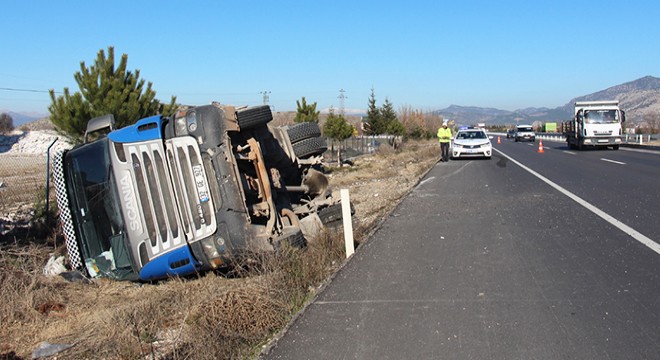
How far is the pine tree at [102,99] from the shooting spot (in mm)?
17359

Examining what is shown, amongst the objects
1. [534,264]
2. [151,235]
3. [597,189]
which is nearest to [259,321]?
[151,235]

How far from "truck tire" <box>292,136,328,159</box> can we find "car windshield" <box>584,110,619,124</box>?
90.6 ft

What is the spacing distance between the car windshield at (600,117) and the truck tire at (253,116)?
30.2m

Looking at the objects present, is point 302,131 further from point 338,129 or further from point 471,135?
point 338,129

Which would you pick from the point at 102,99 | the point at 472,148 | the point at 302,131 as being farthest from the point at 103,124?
the point at 472,148

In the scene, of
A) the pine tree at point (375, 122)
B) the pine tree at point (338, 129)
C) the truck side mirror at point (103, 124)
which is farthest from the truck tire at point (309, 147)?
the pine tree at point (375, 122)

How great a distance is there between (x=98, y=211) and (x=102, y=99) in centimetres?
1131

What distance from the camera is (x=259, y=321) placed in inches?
216

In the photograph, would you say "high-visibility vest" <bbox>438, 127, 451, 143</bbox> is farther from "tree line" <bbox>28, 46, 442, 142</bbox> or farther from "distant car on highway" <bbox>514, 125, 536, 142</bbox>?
"distant car on highway" <bbox>514, 125, 536, 142</bbox>

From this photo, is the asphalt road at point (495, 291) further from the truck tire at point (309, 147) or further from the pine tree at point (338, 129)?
the pine tree at point (338, 129)

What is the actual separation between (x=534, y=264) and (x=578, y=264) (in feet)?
1.62

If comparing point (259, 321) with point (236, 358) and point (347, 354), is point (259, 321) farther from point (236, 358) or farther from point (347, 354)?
point (347, 354)

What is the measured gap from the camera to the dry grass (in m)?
5.23

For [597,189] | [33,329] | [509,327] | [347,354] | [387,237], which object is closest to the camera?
[347,354]
